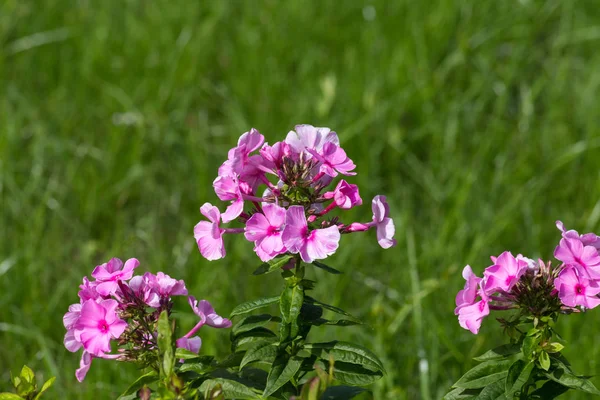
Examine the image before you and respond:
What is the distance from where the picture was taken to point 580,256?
5.03 feet

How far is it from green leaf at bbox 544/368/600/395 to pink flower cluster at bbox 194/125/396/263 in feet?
1.23

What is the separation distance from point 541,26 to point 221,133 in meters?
2.05

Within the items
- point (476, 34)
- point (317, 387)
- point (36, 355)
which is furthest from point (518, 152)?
point (317, 387)

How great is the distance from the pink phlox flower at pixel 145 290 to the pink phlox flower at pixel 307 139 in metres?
0.37

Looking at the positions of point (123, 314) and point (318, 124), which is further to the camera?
point (318, 124)

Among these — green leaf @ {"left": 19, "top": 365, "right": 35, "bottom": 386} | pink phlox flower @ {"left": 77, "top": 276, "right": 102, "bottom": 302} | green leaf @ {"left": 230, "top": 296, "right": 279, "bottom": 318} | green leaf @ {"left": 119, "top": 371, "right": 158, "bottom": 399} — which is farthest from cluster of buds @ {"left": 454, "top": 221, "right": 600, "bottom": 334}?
green leaf @ {"left": 19, "top": 365, "right": 35, "bottom": 386}

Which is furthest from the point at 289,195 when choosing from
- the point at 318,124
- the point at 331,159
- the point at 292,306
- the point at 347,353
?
the point at 318,124

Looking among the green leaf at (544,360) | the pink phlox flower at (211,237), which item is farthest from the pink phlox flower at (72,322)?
the green leaf at (544,360)

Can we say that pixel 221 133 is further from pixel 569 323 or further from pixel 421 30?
pixel 569 323

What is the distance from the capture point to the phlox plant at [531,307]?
1.51 meters

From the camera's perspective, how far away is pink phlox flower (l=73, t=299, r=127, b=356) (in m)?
1.51

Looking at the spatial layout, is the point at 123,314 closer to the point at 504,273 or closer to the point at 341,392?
the point at 341,392

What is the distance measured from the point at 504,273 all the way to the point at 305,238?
0.37 meters

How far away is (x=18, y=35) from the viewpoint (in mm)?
4613
